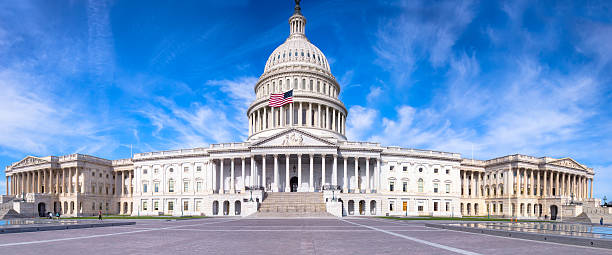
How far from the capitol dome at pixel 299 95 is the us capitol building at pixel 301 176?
0.91 feet

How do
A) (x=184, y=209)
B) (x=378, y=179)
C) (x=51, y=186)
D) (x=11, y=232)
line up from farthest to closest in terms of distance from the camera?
(x=51, y=186) < (x=184, y=209) < (x=378, y=179) < (x=11, y=232)

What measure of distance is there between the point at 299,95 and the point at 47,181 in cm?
6454

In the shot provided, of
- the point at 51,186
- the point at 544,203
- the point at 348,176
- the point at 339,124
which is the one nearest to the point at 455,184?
the point at 544,203

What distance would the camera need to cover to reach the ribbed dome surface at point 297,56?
95556mm

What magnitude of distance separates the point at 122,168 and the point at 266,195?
47.4 m

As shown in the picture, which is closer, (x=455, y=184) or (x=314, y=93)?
(x=455, y=184)

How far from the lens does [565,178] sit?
85625mm

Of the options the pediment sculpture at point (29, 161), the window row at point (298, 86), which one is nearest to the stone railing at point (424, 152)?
the window row at point (298, 86)

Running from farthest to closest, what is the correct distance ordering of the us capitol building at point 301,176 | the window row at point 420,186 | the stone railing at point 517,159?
the stone railing at point 517,159, the window row at point 420,186, the us capitol building at point 301,176

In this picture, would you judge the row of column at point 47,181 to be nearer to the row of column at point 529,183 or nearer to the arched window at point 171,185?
the arched window at point 171,185

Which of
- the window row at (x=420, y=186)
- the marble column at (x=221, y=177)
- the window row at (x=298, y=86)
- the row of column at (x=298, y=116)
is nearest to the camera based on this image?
the marble column at (x=221, y=177)

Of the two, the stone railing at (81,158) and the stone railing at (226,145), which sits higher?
the stone railing at (226,145)

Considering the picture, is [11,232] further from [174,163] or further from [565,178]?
[565,178]

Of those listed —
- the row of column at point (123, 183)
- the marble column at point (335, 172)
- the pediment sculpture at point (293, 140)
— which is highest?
the pediment sculpture at point (293, 140)
